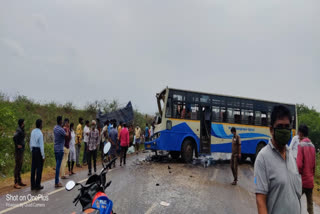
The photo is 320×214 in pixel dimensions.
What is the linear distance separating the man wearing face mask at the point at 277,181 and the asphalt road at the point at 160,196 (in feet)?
11.8

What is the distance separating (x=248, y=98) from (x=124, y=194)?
10.3 metres

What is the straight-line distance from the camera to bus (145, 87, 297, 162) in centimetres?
1278

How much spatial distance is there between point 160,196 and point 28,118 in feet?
40.4

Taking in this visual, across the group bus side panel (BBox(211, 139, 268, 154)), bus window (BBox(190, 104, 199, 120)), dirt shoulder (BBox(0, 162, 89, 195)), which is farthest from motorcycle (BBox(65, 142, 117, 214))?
bus side panel (BBox(211, 139, 268, 154))

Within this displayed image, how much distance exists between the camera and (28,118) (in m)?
16.0

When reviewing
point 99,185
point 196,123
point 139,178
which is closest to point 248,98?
point 196,123

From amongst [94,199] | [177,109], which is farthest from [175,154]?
[94,199]

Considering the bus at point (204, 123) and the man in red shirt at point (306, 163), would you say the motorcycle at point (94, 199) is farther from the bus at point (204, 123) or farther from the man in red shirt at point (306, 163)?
the bus at point (204, 123)

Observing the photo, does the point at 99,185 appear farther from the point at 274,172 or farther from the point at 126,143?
the point at 126,143

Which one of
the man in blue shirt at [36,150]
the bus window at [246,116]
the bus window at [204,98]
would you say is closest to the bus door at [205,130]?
the bus window at [204,98]

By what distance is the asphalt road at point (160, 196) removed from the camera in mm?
5699

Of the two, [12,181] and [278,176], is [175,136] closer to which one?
[12,181]

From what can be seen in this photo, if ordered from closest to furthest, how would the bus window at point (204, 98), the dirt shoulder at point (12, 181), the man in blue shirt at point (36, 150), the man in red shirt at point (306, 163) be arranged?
the man in red shirt at point (306, 163) → the man in blue shirt at point (36, 150) → the dirt shoulder at point (12, 181) → the bus window at point (204, 98)

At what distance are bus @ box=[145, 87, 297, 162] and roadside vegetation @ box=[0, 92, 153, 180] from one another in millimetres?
5567
